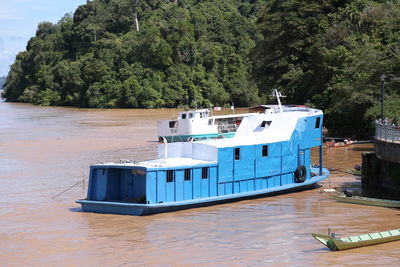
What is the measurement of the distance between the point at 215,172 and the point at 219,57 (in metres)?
91.0

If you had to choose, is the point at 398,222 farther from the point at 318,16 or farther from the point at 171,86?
the point at 171,86

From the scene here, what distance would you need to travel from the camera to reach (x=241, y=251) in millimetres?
19391

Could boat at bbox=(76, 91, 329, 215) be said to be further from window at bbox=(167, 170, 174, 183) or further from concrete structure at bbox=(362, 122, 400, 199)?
concrete structure at bbox=(362, 122, 400, 199)

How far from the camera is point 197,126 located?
53.0 metres

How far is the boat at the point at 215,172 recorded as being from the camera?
24203mm

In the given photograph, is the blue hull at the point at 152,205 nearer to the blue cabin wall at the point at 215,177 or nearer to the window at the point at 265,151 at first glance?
the blue cabin wall at the point at 215,177

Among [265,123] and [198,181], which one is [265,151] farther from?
[198,181]

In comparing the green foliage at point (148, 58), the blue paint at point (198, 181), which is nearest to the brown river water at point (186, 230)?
the blue paint at point (198, 181)

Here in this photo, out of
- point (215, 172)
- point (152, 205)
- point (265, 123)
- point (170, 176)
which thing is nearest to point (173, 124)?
point (265, 123)

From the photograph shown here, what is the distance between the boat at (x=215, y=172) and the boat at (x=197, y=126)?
76.7 feet

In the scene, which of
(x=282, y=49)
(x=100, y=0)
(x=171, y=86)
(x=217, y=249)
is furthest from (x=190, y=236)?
(x=100, y=0)

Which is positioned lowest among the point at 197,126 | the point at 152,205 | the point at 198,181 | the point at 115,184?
the point at 152,205

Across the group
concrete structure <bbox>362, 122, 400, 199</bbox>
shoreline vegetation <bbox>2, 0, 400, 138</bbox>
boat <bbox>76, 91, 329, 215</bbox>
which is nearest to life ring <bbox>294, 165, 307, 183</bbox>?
boat <bbox>76, 91, 329, 215</bbox>

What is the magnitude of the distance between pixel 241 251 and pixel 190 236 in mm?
2286
